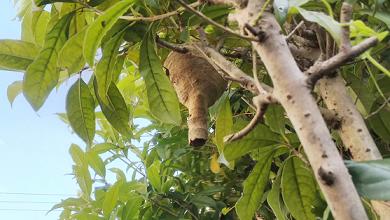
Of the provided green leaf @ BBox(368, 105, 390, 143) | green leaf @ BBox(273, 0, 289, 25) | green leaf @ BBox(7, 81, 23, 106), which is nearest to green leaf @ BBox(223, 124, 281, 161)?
green leaf @ BBox(368, 105, 390, 143)

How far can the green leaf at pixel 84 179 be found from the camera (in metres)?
1.06

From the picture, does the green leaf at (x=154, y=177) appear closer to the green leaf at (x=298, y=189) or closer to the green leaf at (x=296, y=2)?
the green leaf at (x=298, y=189)

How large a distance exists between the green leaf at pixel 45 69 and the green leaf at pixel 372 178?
40cm

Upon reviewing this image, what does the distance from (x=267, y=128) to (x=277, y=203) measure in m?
0.12

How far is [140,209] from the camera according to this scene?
0.98m

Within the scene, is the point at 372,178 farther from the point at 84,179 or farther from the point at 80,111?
the point at 84,179

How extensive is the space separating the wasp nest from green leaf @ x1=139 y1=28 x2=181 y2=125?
14 mm

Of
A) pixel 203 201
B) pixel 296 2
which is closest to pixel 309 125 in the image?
pixel 296 2

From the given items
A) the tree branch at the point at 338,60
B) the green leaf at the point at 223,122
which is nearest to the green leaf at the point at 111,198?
the green leaf at the point at 223,122

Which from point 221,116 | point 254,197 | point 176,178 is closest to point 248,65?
point 221,116

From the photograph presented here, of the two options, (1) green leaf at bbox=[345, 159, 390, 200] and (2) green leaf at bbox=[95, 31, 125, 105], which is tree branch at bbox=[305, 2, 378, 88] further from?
(2) green leaf at bbox=[95, 31, 125, 105]

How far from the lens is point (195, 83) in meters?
0.58

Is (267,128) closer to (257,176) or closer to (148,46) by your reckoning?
(257,176)

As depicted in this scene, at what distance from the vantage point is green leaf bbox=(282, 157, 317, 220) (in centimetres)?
63
